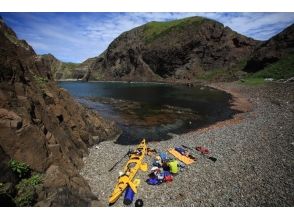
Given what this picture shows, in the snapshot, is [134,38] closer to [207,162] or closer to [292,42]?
[292,42]

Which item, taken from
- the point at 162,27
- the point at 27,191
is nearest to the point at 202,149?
the point at 27,191

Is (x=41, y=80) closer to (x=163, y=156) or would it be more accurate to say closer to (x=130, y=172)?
(x=130, y=172)

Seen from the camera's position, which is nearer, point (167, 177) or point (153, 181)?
point (153, 181)

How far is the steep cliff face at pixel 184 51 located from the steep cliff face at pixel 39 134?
128290 mm

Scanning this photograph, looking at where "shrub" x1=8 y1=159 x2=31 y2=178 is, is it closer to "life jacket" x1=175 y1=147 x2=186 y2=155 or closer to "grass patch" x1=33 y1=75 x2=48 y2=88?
"grass patch" x1=33 y1=75 x2=48 y2=88

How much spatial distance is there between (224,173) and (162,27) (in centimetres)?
16453

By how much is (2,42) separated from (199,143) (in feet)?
70.5

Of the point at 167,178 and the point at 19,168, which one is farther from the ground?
the point at 19,168

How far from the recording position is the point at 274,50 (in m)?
108

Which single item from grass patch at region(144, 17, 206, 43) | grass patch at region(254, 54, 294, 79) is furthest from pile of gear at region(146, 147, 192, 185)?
grass patch at region(144, 17, 206, 43)

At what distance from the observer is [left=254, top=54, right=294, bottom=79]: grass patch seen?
84.2 metres

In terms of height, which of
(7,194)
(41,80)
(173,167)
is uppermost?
(41,80)
